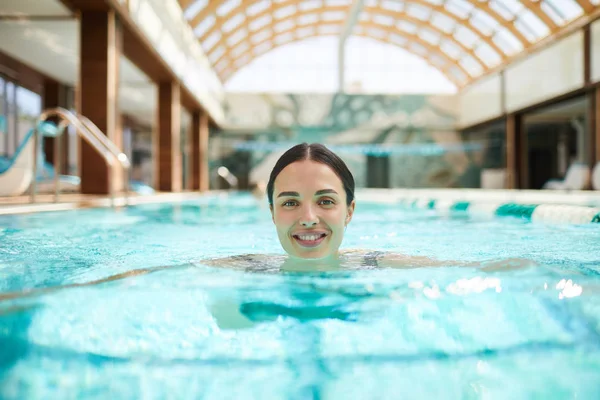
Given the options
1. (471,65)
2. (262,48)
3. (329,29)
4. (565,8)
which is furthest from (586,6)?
(262,48)

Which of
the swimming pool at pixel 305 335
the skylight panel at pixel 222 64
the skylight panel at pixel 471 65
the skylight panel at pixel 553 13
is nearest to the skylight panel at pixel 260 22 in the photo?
the skylight panel at pixel 222 64

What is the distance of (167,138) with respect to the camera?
43.0 feet

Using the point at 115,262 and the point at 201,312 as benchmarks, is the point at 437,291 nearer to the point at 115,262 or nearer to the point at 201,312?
the point at 201,312

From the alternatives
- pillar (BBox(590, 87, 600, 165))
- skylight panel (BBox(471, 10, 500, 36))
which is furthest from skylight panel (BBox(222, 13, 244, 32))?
pillar (BBox(590, 87, 600, 165))

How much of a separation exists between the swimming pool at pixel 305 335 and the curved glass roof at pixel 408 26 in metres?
12.6

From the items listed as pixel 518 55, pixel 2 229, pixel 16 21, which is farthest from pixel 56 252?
pixel 518 55

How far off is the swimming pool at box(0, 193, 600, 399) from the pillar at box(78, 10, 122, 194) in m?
6.11

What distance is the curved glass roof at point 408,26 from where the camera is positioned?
14305 millimetres

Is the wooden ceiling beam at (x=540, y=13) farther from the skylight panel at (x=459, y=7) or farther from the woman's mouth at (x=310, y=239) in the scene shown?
the woman's mouth at (x=310, y=239)

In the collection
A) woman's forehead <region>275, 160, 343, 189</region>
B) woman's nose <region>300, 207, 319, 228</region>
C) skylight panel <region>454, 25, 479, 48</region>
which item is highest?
skylight panel <region>454, 25, 479, 48</region>

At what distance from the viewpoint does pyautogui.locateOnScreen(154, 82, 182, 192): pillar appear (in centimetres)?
1288

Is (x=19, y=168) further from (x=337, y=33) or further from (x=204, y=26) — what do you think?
(x=337, y=33)

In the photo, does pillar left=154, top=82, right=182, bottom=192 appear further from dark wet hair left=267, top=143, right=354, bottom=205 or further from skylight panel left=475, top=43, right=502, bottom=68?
dark wet hair left=267, top=143, right=354, bottom=205

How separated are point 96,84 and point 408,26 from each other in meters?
15.8
